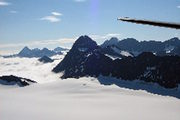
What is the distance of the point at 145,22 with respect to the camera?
9.45 m

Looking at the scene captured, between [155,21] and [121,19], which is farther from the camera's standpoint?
[121,19]

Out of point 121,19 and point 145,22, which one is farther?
point 121,19

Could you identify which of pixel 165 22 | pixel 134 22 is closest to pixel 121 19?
pixel 134 22

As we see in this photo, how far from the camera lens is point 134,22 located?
973cm

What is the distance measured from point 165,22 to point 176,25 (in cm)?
38

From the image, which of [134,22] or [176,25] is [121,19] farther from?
[176,25]

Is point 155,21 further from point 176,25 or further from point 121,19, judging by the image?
point 121,19

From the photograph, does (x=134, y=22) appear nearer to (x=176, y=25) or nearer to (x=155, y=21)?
(x=155, y=21)

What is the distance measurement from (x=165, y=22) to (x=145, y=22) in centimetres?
58

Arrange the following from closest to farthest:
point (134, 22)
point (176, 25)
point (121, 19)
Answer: point (176, 25), point (134, 22), point (121, 19)

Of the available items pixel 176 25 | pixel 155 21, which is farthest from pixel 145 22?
pixel 176 25

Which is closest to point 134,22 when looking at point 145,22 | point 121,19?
point 145,22

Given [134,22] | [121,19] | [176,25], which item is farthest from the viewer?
[121,19]

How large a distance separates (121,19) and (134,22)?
3.96 ft
